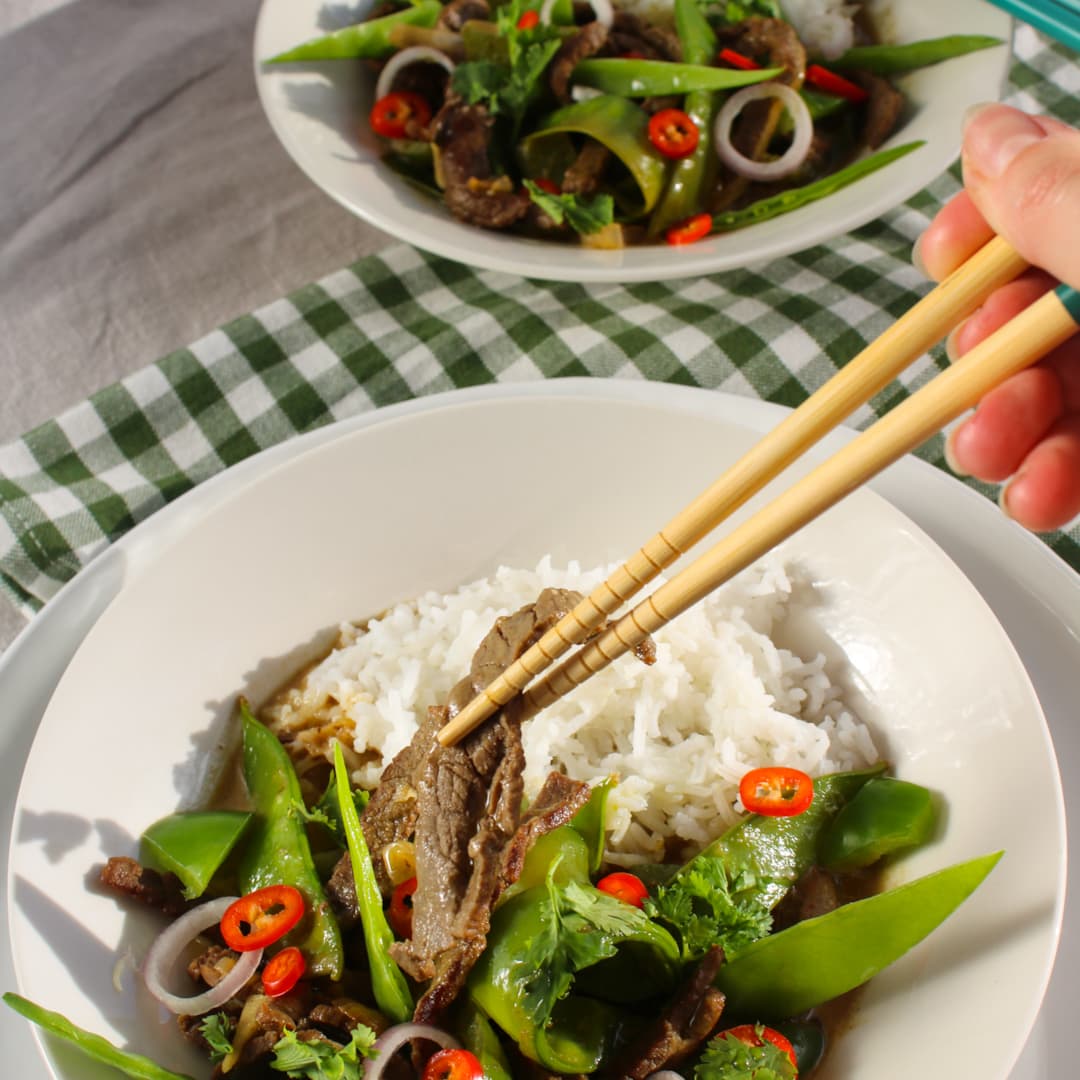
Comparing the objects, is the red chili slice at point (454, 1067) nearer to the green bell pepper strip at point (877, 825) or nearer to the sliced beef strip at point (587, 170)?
the green bell pepper strip at point (877, 825)

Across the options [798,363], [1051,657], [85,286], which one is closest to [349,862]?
[1051,657]

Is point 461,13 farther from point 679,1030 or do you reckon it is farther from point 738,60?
point 679,1030

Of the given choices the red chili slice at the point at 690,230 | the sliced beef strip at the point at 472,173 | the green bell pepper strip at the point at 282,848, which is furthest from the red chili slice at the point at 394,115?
the green bell pepper strip at the point at 282,848

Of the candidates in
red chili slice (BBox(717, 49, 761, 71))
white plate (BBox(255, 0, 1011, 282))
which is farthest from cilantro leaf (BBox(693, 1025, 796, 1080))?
red chili slice (BBox(717, 49, 761, 71))

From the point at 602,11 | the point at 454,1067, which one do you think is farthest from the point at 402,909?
the point at 602,11

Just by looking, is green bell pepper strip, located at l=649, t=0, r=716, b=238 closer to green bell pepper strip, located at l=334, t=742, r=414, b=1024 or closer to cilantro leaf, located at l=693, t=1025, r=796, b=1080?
green bell pepper strip, located at l=334, t=742, r=414, b=1024
